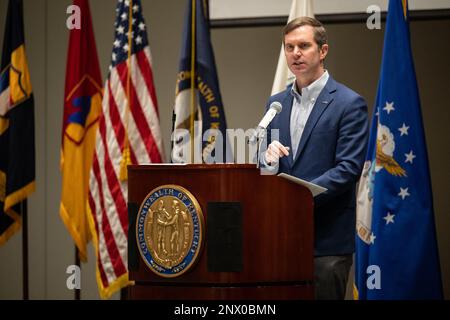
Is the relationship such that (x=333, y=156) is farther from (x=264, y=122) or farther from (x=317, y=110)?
(x=264, y=122)

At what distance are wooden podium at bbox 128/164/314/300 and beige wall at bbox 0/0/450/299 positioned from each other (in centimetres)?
309

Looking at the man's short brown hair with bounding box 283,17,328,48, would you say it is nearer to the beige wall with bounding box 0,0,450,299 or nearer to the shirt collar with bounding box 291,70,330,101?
the shirt collar with bounding box 291,70,330,101

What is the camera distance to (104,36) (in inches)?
232

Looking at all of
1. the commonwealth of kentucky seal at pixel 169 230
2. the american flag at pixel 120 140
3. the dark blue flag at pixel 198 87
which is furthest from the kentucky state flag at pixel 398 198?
the commonwealth of kentucky seal at pixel 169 230

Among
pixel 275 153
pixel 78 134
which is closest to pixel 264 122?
pixel 275 153

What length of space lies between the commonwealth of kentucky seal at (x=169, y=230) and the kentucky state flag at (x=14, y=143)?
2.64 meters

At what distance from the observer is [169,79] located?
573 centimetres

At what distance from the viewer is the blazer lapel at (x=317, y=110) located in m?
2.75

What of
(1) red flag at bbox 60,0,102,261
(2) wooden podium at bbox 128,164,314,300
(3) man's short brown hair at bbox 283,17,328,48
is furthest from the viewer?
(1) red flag at bbox 60,0,102,261

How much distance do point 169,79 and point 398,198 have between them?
2.67m

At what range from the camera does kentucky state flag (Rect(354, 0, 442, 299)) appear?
3627 millimetres

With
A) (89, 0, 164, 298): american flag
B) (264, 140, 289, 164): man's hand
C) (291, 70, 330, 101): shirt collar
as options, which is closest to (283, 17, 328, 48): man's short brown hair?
(291, 70, 330, 101): shirt collar

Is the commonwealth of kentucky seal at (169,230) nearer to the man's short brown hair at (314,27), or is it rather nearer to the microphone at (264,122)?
the microphone at (264,122)
